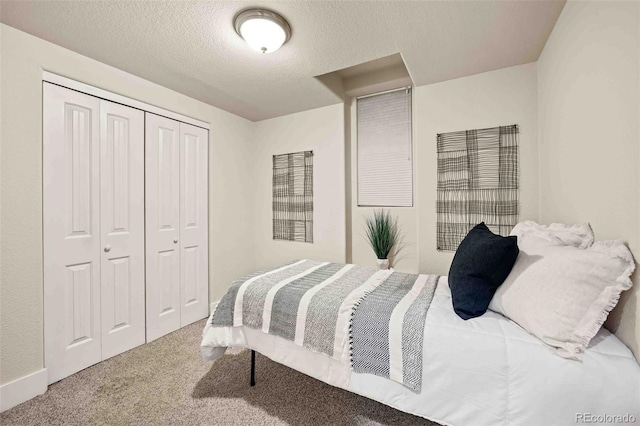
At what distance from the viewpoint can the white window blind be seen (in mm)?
3264

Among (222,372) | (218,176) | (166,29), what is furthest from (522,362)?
(218,176)

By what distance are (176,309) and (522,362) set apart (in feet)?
10.1

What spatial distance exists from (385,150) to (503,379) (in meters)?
2.68

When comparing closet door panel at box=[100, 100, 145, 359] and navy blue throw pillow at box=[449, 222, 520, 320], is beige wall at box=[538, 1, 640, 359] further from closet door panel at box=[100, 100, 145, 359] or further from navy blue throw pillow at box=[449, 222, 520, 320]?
closet door panel at box=[100, 100, 145, 359]

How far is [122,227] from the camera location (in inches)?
99.7

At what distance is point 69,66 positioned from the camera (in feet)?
7.17

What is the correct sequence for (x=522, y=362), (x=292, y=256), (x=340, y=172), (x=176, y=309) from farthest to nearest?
(x=292, y=256)
(x=340, y=172)
(x=176, y=309)
(x=522, y=362)

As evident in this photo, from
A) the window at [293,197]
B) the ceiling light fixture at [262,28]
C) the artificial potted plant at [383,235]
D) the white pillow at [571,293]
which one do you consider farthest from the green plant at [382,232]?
the ceiling light fixture at [262,28]

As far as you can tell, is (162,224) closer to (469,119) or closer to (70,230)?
(70,230)

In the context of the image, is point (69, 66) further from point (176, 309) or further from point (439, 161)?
point (439, 161)

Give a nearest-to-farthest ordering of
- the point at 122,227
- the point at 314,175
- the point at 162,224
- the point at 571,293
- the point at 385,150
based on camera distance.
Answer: the point at 571,293
the point at 122,227
the point at 162,224
the point at 385,150
the point at 314,175

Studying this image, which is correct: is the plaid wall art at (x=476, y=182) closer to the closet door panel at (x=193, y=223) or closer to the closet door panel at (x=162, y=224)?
the closet door panel at (x=193, y=223)

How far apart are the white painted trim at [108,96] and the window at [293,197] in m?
1.21

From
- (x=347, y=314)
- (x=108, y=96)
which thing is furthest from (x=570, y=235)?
(x=108, y=96)
